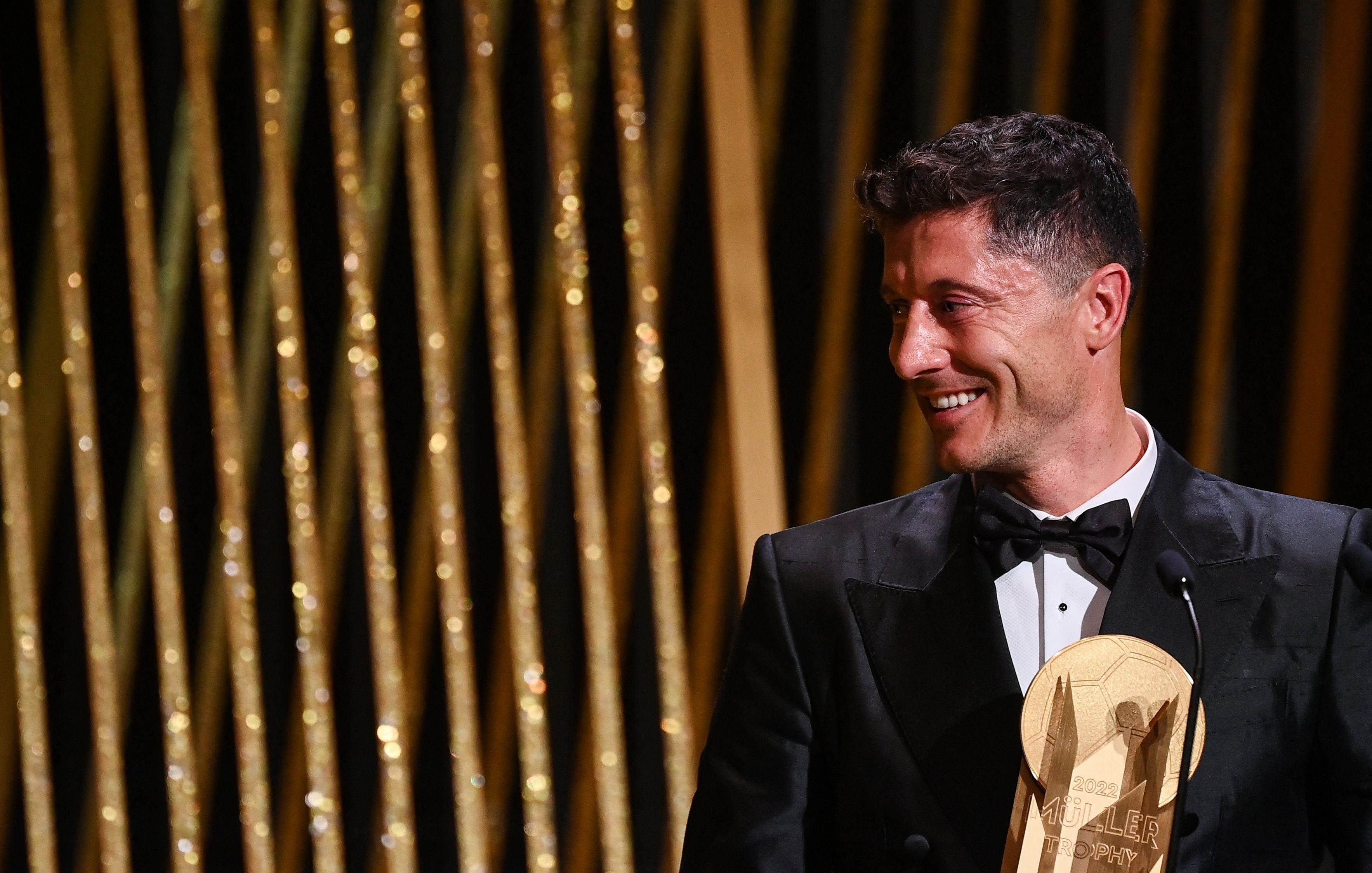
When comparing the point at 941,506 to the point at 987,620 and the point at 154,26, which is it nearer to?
the point at 987,620

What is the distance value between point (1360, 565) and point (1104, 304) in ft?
1.13

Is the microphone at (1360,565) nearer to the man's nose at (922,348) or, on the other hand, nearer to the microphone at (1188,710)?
the microphone at (1188,710)

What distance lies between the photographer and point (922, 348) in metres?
1.25

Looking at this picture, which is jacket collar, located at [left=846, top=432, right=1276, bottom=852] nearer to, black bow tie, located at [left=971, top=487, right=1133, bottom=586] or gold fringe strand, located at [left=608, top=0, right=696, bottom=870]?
black bow tie, located at [left=971, top=487, right=1133, bottom=586]

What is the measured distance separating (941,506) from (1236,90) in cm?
119

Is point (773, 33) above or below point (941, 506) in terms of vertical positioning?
above

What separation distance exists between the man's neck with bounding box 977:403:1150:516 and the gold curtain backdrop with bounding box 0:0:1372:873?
957mm

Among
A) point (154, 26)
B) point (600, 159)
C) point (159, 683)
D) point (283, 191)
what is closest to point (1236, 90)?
point (600, 159)

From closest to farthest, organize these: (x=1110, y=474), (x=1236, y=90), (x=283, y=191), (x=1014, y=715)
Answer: (x=1014, y=715) → (x=1110, y=474) → (x=1236, y=90) → (x=283, y=191)

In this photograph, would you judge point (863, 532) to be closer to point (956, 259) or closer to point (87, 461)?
point (956, 259)

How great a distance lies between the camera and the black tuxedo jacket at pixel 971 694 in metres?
1.15


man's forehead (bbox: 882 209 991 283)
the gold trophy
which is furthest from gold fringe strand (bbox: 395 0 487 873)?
the gold trophy

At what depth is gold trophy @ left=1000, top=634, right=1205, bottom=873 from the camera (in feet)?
3.26

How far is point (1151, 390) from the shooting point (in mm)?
2230
